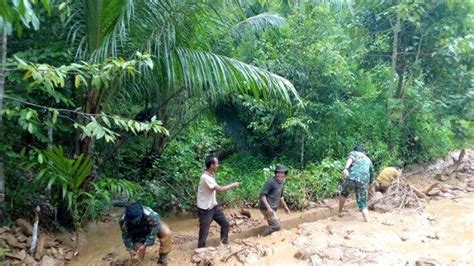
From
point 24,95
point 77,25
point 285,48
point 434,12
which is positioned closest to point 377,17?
point 434,12

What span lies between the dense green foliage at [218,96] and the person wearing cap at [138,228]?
2.41 feet

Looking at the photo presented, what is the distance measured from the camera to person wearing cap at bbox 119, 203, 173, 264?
4863mm

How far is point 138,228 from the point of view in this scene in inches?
197

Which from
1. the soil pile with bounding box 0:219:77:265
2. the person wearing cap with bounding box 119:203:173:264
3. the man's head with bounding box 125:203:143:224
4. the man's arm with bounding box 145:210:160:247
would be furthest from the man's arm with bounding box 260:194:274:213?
the soil pile with bounding box 0:219:77:265

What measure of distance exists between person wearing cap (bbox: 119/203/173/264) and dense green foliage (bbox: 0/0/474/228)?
735mm

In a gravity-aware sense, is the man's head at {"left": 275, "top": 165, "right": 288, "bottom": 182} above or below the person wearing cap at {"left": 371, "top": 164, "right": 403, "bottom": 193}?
above

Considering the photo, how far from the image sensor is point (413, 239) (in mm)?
6184

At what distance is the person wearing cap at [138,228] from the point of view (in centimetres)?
486

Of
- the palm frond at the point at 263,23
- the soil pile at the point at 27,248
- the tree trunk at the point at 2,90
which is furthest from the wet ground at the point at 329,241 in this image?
the palm frond at the point at 263,23

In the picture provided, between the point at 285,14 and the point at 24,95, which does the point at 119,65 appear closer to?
the point at 24,95

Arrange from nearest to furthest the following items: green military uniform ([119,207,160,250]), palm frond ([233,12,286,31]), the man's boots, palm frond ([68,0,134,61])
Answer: palm frond ([68,0,134,61]), green military uniform ([119,207,160,250]), the man's boots, palm frond ([233,12,286,31])

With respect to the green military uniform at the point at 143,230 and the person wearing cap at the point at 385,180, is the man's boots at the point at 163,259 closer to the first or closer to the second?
the green military uniform at the point at 143,230

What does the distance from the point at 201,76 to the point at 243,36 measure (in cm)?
523

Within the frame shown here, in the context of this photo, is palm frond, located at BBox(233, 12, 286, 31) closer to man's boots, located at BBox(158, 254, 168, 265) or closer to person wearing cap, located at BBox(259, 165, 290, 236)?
person wearing cap, located at BBox(259, 165, 290, 236)
